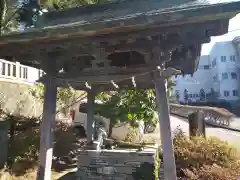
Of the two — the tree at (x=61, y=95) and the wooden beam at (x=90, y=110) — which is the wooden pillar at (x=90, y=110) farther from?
the tree at (x=61, y=95)

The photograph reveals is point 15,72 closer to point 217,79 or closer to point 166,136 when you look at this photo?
point 166,136

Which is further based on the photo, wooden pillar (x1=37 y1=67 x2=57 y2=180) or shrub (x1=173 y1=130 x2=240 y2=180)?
shrub (x1=173 y1=130 x2=240 y2=180)

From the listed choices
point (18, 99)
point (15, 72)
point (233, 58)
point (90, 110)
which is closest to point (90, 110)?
point (90, 110)

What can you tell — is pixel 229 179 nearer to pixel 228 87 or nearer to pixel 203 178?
pixel 203 178

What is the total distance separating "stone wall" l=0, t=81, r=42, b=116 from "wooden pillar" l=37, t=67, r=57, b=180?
912 cm

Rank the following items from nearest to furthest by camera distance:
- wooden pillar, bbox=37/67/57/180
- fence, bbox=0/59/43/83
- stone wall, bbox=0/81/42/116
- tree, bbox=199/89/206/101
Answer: wooden pillar, bbox=37/67/57/180 → stone wall, bbox=0/81/42/116 → fence, bbox=0/59/43/83 → tree, bbox=199/89/206/101

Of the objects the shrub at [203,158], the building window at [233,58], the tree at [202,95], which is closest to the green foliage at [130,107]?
the shrub at [203,158]

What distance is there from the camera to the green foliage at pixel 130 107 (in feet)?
32.4

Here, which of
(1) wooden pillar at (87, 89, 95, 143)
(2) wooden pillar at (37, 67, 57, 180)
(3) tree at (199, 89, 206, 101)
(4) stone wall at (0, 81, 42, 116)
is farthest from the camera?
(3) tree at (199, 89, 206, 101)

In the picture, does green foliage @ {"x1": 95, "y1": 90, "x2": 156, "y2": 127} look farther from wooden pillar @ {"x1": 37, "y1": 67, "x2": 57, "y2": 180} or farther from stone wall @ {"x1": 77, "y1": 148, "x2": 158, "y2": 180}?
wooden pillar @ {"x1": 37, "y1": 67, "x2": 57, "y2": 180}

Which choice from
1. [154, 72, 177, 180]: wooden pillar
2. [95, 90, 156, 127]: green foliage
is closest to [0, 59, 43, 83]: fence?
[95, 90, 156, 127]: green foliage

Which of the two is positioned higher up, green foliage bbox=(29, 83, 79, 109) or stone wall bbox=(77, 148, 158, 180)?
green foliage bbox=(29, 83, 79, 109)

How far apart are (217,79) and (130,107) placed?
38260 mm

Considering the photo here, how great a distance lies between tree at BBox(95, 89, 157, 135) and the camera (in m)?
9.87
